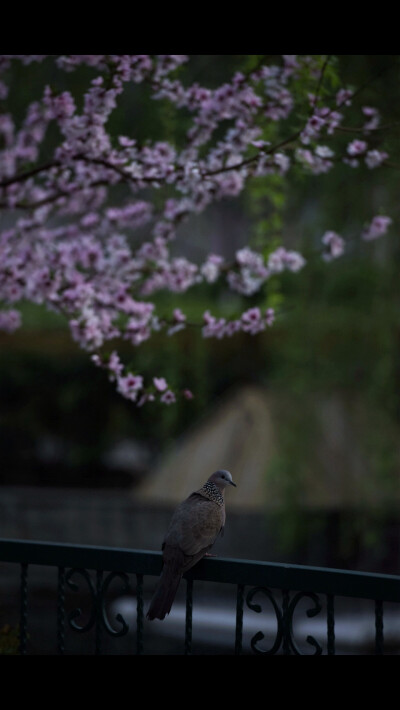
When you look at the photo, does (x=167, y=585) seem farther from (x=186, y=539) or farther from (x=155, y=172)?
(x=155, y=172)

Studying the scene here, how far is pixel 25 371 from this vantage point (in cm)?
1000

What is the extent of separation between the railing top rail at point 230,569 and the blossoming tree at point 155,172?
148cm

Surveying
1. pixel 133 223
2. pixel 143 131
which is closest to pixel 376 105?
pixel 133 223

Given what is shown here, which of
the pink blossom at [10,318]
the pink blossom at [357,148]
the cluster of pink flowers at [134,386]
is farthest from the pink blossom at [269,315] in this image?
the pink blossom at [10,318]

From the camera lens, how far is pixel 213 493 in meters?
2.98

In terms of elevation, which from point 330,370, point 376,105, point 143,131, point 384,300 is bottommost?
point 330,370

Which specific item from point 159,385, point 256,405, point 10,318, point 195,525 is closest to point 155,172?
point 159,385

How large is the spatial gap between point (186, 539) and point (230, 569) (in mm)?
164

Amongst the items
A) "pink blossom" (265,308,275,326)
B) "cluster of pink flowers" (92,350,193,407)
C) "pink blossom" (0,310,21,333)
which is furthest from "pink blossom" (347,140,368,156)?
"pink blossom" (0,310,21,333)

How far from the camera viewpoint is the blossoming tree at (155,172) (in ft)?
13.7

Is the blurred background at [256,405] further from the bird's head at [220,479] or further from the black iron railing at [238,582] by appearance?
the black iron railing at [238,582]
